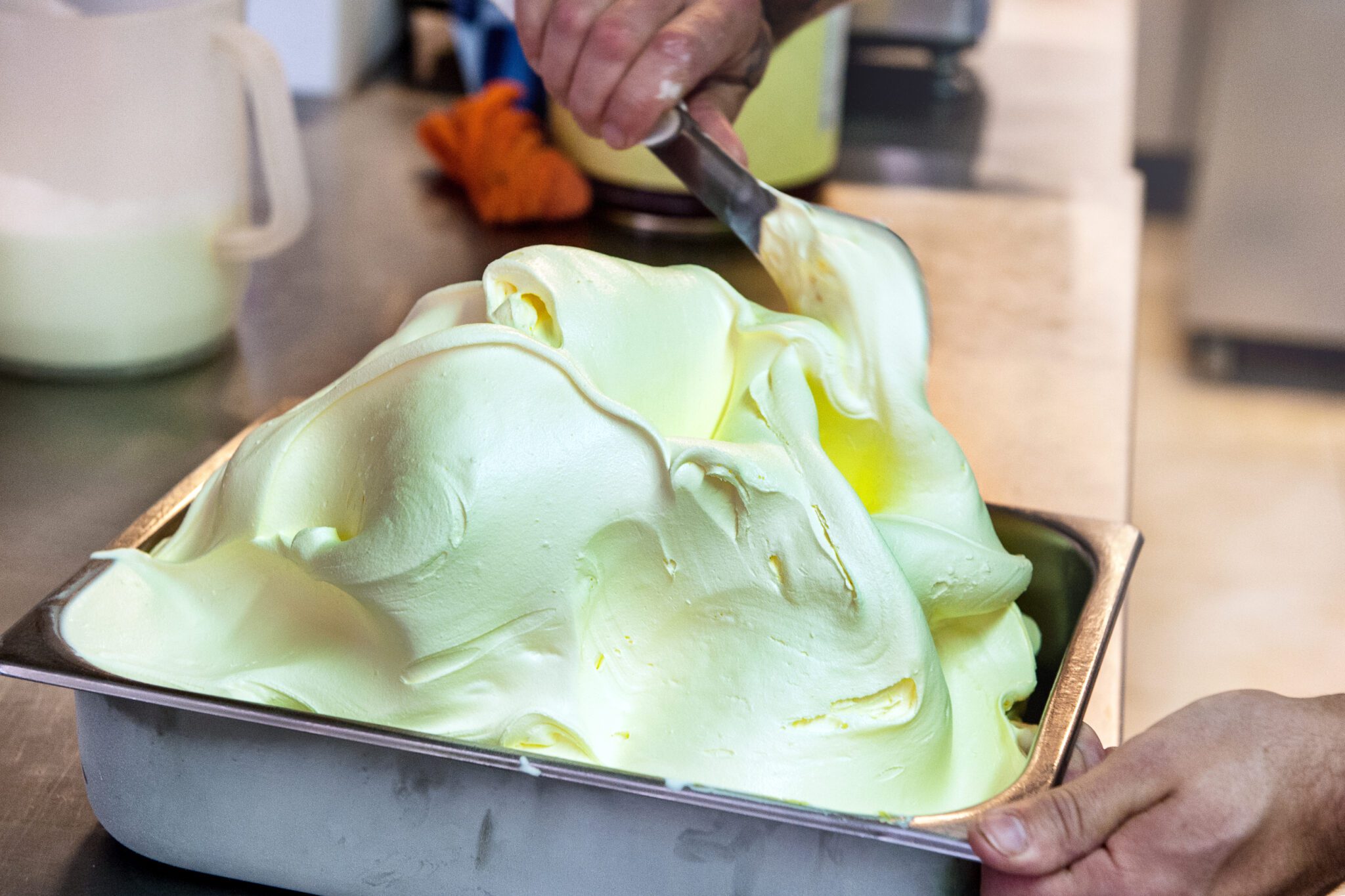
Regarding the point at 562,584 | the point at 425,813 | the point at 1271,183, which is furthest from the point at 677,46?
the point at 1271,183

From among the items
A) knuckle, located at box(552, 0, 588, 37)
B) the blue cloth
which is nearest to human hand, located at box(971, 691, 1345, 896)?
knuckle, located at box(552, 0, 588, 37)

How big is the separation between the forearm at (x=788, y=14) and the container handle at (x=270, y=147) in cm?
50

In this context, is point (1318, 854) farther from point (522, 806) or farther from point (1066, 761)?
point (522, 806)

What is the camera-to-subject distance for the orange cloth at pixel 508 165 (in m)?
1.59

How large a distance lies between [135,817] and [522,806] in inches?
8.0

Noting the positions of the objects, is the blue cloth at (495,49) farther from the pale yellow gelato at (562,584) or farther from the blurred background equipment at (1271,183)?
the blurred background equipment at (1271,183)

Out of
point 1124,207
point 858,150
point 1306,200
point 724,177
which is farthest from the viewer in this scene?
point 1306,200

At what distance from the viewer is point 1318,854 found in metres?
0.66

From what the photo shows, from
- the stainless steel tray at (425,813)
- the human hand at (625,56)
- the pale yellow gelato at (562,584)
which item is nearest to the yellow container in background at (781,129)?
the human hand at (625,56)

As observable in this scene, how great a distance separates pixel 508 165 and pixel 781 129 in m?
0.32

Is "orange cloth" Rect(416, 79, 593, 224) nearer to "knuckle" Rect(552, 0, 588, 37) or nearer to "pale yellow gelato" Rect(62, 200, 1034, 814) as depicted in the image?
"knuckle" Rect(552, 0, 588, 37)

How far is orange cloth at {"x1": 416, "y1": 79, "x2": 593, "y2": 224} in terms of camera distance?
159 centimetres

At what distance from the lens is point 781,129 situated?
159 cm

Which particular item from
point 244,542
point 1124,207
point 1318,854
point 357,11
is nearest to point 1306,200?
point 1124,207
